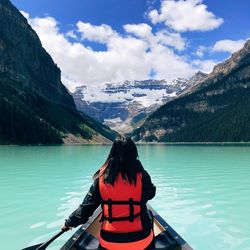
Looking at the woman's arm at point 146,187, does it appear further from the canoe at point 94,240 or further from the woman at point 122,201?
the canoe at point 94,240

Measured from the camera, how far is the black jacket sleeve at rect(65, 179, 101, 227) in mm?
8211

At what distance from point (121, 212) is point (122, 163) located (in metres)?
1.02

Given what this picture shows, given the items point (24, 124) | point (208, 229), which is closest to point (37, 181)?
point (208, 229)

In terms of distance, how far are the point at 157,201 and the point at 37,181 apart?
52.0 ft

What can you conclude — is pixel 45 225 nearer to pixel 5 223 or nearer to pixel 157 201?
pixel 5 223

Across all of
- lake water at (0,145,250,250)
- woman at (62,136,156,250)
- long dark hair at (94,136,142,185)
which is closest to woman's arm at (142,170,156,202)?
woman at (62,136,156,250)

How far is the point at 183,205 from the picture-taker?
80.6 feet

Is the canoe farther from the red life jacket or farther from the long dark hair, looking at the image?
the long dark hair

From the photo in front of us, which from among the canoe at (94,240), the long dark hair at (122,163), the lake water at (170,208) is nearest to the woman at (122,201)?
the long dark hair at (122,163)

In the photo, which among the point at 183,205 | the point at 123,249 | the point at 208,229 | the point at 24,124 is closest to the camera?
the point at 123,249

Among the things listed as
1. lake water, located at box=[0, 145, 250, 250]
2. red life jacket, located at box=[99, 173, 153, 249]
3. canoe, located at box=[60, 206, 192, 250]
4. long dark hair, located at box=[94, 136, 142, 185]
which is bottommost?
lake water, located at box=[0, 145, 250, 250]

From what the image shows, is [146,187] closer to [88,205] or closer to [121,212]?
[121,212]

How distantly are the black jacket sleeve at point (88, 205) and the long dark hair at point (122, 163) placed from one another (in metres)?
0.30

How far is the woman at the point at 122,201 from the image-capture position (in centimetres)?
809
